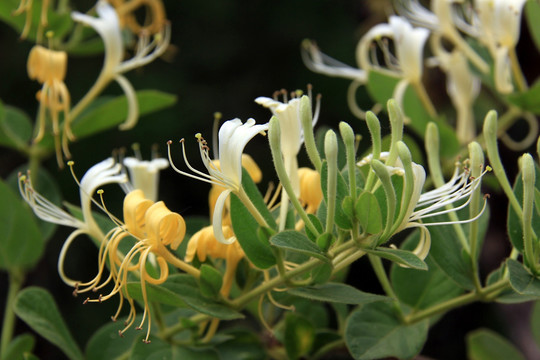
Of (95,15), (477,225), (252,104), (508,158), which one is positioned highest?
(95,15)

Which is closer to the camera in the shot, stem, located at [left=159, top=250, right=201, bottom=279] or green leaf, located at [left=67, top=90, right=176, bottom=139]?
stem, located at [left=159, top=250, right=201, bottom=279]

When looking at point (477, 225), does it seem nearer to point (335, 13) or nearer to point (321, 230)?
point (321, 230)

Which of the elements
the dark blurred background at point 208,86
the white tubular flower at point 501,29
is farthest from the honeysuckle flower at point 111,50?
the dark blurred background at point 208,86

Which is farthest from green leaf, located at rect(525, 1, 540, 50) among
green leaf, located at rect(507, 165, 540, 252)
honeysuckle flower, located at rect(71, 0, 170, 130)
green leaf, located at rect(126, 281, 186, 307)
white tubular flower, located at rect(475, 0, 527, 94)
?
green leaf, located at rect(126, 281, 186, 307)

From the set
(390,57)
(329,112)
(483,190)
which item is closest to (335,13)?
(329,112)

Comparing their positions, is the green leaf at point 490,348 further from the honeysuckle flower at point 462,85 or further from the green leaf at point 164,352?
the green leaf at point 164,352

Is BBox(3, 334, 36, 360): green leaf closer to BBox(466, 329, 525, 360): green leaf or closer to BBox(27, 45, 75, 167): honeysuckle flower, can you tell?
BBox(27, 45, 75, 167): honeysuckle flower

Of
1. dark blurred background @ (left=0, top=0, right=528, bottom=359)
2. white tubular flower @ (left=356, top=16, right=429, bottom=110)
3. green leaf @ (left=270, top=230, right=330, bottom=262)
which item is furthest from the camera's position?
dark blurred background @ (left=0, top=0, right=528, bottom=359)
